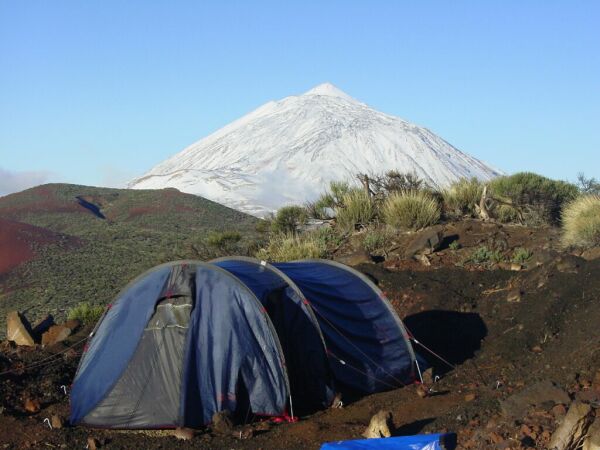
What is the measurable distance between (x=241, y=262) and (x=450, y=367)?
3266 mm

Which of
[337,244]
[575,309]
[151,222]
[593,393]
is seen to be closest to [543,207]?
[337,244]

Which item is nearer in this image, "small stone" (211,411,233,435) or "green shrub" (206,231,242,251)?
"small stone" (211,411,233,435)

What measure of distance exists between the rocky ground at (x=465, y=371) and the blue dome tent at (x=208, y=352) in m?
0.25

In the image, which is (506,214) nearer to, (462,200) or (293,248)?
(462,200)

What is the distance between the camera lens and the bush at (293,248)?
18.9 m

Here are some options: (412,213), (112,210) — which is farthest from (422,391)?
(112,210)

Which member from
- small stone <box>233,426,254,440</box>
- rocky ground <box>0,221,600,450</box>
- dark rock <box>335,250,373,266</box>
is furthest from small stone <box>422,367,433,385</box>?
dark rock <box>335,250,373,266</box>

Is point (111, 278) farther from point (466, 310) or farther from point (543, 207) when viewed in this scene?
point (466, 310)

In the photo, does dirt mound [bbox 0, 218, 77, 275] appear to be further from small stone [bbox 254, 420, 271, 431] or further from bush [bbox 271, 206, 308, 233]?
small stone [bbox 254, 420, 271, 431]

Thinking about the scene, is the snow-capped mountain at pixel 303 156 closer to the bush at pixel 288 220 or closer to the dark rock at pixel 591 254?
the bush at pixel 288 220

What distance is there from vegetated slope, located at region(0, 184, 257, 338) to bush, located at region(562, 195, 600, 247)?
8411 millimetres

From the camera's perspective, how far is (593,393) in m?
7.28

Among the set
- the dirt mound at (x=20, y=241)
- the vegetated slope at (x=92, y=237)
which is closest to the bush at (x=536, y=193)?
the vegetated slope at (x=92, y=237)

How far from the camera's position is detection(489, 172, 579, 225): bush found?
22.5 meters
